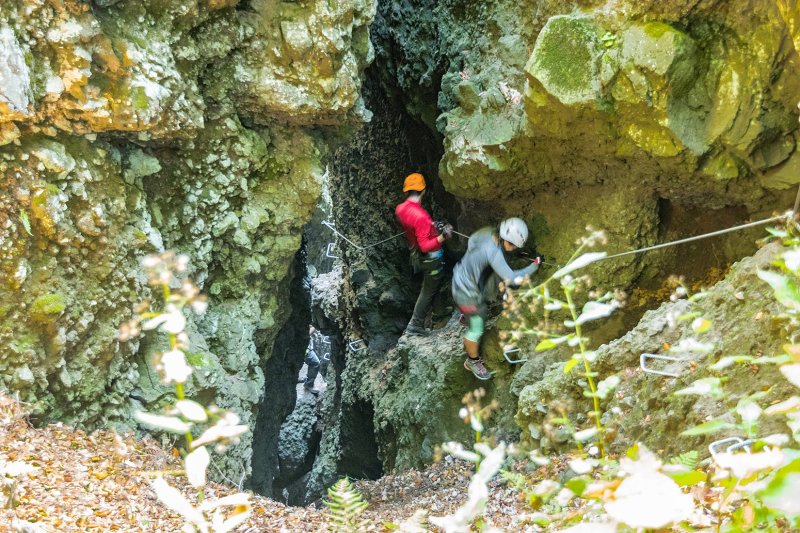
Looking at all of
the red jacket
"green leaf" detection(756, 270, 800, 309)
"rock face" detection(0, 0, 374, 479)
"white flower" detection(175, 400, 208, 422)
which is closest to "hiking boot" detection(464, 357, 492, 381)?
the red jacket

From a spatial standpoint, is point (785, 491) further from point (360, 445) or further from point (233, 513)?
point (360, 445)

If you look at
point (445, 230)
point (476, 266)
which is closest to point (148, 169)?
point (476, 266)

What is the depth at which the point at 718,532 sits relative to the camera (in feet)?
4.67

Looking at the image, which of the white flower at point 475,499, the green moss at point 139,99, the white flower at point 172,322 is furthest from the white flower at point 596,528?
the green moss at point 139,99

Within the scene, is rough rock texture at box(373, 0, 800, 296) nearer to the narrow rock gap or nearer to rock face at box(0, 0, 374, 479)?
rock face at box(0, 0, 374, 479)

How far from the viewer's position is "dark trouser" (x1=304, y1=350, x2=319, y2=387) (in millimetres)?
16281

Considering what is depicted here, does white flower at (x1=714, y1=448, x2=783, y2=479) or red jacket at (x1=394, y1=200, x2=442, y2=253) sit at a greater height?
red jacket at (x1=394, y1=200, x2=442, y2=253)

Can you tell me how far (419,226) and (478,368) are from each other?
5.88 ft

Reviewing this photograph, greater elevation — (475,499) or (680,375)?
(680,375)

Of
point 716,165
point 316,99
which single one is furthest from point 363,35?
point 716,165

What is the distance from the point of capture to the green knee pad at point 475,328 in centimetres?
648

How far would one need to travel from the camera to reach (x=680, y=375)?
3.65m

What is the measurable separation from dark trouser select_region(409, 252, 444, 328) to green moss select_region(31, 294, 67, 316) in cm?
416

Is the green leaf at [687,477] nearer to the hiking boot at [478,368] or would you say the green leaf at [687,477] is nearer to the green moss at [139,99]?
the green moss at [139,99]
